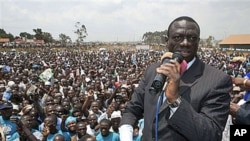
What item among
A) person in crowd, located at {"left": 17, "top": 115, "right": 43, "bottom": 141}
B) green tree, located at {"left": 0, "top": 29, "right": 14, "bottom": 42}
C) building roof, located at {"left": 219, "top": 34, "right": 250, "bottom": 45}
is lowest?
building roof, located at {"left": 219, "top": 34, "right": 250, "bottom": 45}

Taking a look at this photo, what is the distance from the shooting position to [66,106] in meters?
5.86

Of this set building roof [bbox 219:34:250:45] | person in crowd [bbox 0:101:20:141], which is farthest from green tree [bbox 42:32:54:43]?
person in crowd [bbox 0:101:20:141]

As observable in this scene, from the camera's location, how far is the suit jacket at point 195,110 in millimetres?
1349

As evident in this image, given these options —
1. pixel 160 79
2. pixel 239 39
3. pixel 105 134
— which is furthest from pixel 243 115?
pixel 239 39

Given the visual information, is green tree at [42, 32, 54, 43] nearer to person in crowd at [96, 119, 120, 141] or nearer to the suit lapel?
person in crowd at [96, 119, 120, 141]

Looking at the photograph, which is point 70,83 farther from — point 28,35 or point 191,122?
point 28,35

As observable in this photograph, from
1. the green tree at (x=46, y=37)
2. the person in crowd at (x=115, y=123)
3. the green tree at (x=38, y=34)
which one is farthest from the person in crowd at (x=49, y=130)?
the green tree at (x=46, y=37)

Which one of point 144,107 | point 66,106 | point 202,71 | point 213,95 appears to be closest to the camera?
point 213,95

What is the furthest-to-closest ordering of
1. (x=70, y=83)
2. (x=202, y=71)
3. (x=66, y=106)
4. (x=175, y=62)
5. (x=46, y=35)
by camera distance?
(x=46, y=35), (x=70, y=83), (x=66, y=106), (x=202, y=71), (x=175, y=62)

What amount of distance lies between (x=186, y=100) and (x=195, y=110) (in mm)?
66

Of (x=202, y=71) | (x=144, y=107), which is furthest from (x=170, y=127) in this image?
(x=202, y=71)

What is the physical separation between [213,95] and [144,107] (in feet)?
1.29

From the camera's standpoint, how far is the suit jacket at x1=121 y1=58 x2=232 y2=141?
1349 mm

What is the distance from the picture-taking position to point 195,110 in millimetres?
1461
